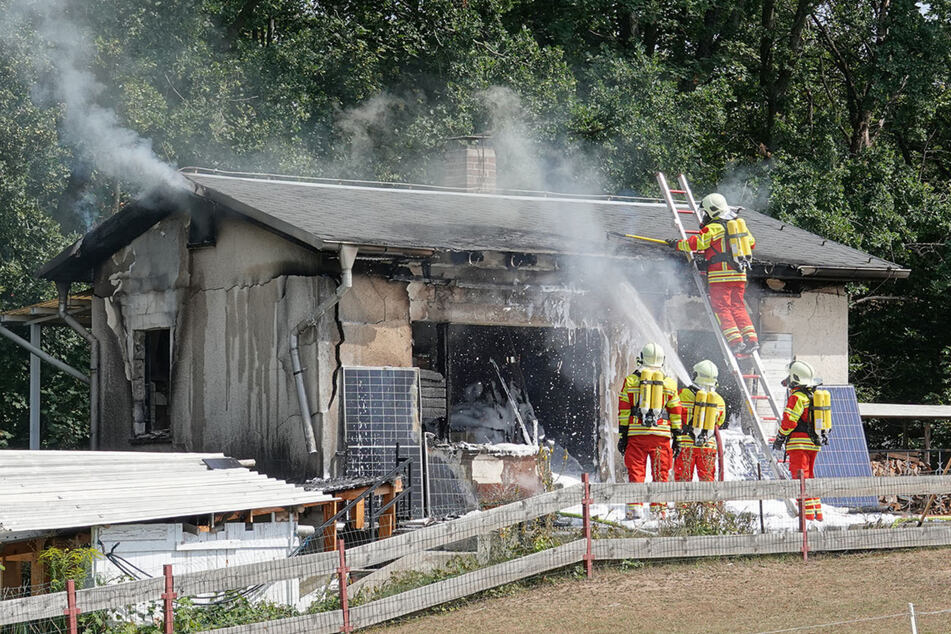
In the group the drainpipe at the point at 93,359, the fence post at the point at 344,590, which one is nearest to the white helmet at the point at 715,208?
the fence post at the point at 344,590

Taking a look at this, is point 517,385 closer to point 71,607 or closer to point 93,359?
point 93,359

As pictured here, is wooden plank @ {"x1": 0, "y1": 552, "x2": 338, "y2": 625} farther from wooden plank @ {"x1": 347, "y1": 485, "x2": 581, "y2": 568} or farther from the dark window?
the dark window

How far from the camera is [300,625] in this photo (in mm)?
10805

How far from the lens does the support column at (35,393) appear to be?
20.2 m

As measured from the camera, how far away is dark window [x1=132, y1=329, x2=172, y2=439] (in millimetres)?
18688

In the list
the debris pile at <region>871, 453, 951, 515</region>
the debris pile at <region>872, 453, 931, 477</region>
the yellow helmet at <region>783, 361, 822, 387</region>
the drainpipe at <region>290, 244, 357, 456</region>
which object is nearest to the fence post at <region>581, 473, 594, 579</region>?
the yellow helmet at <region>783, 361, 822, 387</region>

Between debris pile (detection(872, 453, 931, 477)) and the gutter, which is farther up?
the gutter

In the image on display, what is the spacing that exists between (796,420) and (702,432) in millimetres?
950

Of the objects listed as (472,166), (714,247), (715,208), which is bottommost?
(714,247)

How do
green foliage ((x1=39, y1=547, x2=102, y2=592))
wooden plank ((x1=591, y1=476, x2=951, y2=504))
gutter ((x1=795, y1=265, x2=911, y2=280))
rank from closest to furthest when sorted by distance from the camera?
green foliage ((x1=39, y1=547, x2=102, y2=592))
wooden plank ((x1=591, y1=476, x2=951, y2=504))
gutter ((x1=795, y1=265, x2=911, y2=280))

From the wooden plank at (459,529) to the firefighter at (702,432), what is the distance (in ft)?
8.48

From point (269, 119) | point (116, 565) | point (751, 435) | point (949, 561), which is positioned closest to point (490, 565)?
point (116, 565)

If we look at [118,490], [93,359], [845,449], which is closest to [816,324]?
[845,449]

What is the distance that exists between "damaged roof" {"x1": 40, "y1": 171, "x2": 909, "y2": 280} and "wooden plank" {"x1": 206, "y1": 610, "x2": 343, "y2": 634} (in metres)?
4.56
